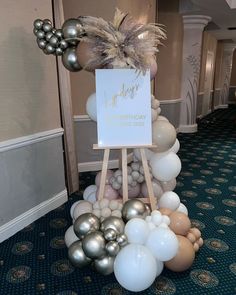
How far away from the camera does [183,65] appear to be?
589 centimetres

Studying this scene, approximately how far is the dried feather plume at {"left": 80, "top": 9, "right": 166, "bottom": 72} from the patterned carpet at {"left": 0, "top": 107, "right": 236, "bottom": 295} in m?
1.34

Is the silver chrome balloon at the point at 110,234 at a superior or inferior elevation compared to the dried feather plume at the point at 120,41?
inferior

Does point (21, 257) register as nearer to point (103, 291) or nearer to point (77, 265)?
point (77, 265)

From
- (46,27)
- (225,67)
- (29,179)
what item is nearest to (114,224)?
(29,179)

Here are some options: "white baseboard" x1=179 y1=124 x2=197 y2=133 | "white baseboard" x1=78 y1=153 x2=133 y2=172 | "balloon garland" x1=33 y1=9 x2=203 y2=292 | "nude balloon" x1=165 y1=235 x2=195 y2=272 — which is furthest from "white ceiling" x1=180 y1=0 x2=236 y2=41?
"nude balloon" x1=165 y1=235 x2=195 y2=272

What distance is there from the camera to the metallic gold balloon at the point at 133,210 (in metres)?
1.81

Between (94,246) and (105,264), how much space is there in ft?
0.46

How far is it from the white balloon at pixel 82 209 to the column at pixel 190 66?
14.7 ft

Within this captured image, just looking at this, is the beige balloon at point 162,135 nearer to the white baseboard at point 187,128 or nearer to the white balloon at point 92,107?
the white balloon at point 92,107

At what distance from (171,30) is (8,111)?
13.8 ft

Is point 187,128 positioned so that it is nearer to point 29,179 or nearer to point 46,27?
point 29,179

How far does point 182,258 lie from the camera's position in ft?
5.60

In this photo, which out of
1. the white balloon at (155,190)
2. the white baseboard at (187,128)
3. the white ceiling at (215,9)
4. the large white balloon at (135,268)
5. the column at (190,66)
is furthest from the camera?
the white baseboard at (187,128)

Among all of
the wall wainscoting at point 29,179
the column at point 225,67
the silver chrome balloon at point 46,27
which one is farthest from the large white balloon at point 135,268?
the column at point 225,67
